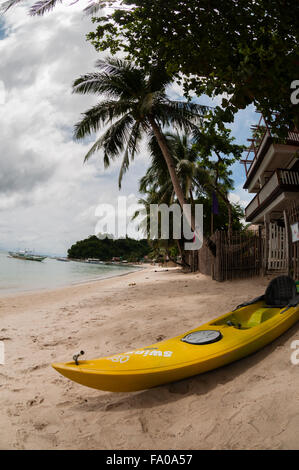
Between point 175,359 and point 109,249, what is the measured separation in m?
72.0

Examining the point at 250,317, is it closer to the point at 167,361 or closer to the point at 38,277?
the point at 167,361

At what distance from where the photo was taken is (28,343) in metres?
3.96

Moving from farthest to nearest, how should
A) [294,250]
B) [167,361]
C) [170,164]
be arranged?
[170,164] < [294,250] < [167,361]

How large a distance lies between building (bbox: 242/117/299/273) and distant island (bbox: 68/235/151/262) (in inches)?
2151

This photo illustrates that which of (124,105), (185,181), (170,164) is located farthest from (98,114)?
(185,181)

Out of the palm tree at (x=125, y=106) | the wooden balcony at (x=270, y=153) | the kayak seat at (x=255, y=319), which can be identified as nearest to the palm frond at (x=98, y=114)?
the palm tree at (x=125, y=106)

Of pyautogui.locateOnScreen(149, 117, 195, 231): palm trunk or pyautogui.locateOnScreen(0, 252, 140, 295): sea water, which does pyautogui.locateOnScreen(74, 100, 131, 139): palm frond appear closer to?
pyautogui.locateOnScreen(149, 117, 195, 231): palm trunk

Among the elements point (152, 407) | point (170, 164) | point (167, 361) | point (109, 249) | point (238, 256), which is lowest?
point (109, 249)

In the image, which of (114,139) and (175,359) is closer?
(175,359)

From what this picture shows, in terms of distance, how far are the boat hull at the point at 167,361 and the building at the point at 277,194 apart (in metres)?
4.60

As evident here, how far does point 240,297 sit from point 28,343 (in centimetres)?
420

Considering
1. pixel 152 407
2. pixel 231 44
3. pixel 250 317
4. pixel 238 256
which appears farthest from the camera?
pixel 238 256

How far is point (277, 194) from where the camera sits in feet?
40.5

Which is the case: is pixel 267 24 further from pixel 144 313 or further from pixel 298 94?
pixel 144 313
